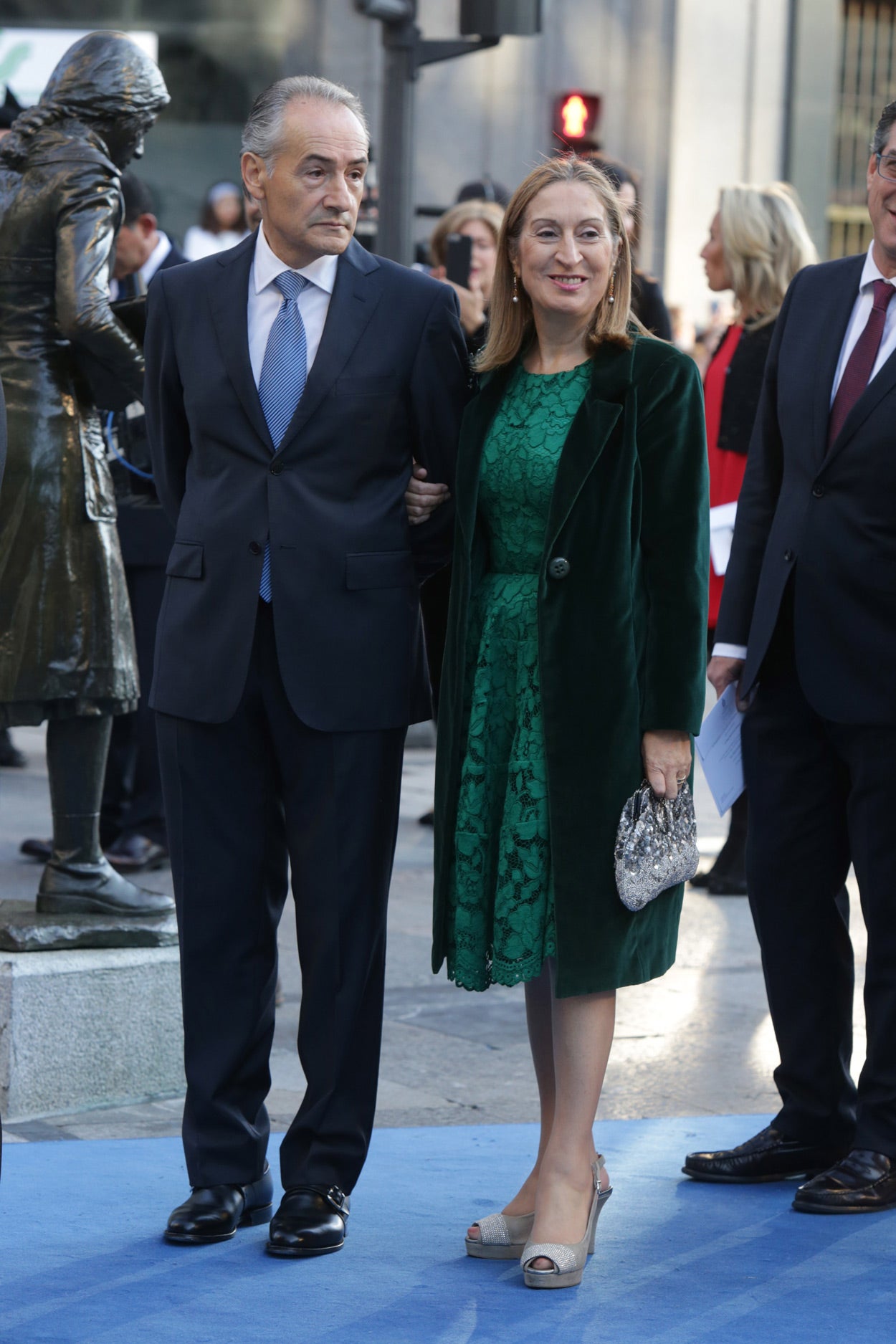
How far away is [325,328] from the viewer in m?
3.72

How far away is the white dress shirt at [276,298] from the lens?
376cm

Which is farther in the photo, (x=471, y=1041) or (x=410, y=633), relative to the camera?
(x=471, y=1041)

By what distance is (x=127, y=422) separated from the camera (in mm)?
5254

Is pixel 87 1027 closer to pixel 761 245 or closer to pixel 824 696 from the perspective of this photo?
pixel 824 696

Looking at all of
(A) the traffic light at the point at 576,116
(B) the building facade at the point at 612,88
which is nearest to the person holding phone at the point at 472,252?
→ (A) the traffic light at the point at 576,116

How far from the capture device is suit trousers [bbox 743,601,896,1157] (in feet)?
13.7

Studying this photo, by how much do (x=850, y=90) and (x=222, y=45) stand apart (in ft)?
27.6

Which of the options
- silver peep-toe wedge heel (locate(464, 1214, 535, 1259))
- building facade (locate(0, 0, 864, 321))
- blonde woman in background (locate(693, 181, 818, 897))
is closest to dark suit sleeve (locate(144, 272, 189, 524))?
silver peep-toe wedge heel (locate(464, 1214, 535, 1259))

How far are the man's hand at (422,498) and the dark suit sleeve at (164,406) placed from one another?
495mm

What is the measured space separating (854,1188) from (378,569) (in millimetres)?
1592

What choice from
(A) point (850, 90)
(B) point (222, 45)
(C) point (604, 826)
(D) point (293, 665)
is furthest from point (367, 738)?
(A) point (850, 90)

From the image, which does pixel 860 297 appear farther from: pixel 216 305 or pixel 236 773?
pixel 236 773

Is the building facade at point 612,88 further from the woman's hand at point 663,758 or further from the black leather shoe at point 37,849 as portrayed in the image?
the woman's hand at point 663,758

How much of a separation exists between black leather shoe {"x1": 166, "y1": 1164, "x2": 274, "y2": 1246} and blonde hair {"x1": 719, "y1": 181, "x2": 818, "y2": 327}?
3.76m
